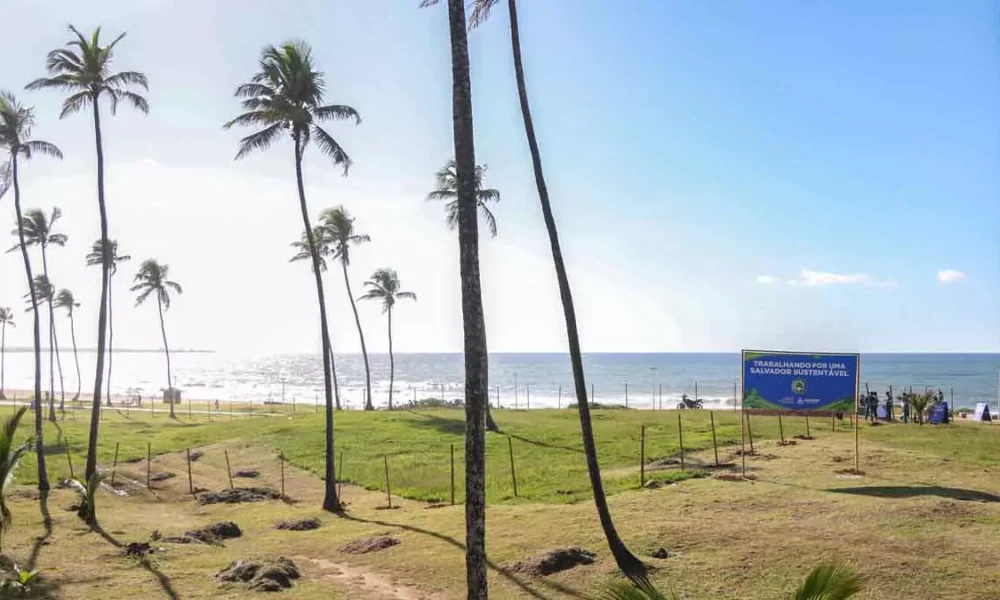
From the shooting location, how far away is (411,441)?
39156 millimetres

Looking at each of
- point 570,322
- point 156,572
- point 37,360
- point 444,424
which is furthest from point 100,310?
point 444,424

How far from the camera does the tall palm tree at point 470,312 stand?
34.5 ft

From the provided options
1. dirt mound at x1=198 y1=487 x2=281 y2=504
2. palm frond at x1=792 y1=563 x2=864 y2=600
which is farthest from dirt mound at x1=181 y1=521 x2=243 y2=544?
palm frond at x1=792 y1=563 x2=864 y2=600

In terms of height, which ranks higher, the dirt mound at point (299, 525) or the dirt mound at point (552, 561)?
the dirt mound at point (552, 561)

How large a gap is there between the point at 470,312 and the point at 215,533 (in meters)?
14.4

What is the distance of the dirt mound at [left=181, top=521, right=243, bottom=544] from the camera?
66.8ft

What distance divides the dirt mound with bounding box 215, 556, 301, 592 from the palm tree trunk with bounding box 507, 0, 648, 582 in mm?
6908

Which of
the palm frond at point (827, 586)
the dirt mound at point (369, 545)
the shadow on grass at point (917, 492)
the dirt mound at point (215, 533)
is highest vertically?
the palm frond at point (827, 586)

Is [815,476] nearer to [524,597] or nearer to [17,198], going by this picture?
[524,597]

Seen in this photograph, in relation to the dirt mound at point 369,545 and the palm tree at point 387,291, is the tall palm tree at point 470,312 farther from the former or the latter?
the palm tree at point 387,291

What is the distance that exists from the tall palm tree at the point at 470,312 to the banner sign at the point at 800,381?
52.3 feet

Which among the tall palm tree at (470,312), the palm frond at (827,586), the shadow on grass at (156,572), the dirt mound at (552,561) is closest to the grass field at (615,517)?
the shadow on grass at (156,572)

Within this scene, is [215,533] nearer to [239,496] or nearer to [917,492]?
[239,496]

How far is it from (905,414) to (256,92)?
37.9 m
